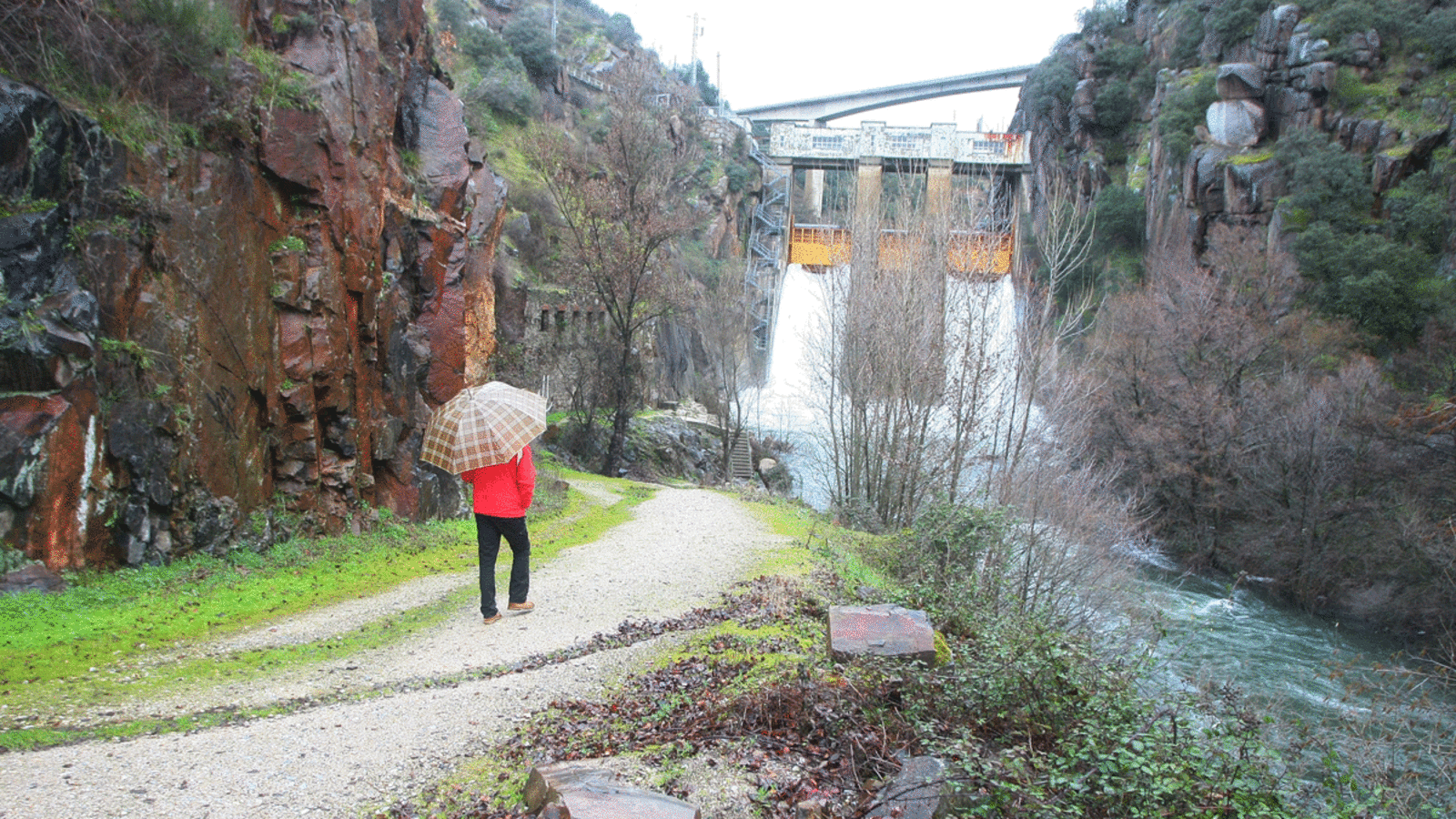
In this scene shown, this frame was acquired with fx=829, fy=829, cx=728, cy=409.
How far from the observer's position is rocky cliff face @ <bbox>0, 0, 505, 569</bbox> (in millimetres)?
6562

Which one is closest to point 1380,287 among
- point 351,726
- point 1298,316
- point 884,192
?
point 1298,316

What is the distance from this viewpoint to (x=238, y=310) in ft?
27.1

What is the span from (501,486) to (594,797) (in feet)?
11.3

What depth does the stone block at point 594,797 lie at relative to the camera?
3451 mm

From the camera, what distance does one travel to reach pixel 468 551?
9945mm

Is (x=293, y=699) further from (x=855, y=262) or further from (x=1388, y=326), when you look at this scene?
(x=1388, y=326)

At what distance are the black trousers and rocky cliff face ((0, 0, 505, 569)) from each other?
298 centimetres

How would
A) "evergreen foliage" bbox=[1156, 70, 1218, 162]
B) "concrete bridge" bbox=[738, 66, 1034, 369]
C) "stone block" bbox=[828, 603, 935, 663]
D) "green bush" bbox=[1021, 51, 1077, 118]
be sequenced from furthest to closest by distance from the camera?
"green bush" bbox=[1021, 51, 1077, 118] < "evergreen foliage" bbox=[1156, 70, 1218, 162] < "concrete bridge" bbox=[738, 66, 1034, 369] < "stone block" bbox=[828, 603, 935, 663]

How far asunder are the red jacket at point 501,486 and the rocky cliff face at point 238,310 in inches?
Result: 120

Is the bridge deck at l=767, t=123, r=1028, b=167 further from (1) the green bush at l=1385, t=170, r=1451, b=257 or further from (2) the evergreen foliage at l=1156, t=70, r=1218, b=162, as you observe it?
(1) the green bush at l=1385, t=170, r=1451, b=257

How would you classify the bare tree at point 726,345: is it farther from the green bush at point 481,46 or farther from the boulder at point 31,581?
the boulder at point 31,581

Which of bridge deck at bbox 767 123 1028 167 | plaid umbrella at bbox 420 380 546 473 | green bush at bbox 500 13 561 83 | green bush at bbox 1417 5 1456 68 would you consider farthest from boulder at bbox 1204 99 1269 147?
plaid umbrella at bbox 420 380 546 473

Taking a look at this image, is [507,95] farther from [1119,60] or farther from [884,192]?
[1119,60]

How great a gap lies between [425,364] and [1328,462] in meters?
18.8
